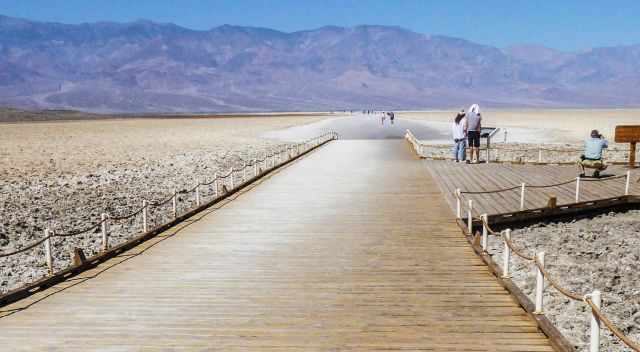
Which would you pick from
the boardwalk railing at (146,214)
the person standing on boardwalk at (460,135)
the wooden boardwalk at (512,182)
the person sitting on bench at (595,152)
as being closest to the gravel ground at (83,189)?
the boardwalk railing at (146,214)

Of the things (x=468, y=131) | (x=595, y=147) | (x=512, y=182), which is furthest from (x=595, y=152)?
(x=468, y=131)

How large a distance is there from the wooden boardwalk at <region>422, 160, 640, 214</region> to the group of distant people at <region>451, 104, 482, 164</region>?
0.60 m

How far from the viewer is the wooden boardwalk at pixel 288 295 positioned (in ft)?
22.7

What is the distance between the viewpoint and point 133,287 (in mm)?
8789

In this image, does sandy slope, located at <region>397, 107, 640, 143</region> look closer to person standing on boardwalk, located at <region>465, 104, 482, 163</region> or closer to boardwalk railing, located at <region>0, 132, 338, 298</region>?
person standing on boardwalk, located at <region>465, 104, 482, 163</region>

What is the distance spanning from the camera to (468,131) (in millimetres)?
23531

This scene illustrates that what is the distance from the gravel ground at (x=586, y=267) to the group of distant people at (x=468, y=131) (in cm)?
779

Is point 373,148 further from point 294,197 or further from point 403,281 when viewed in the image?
point 403,281

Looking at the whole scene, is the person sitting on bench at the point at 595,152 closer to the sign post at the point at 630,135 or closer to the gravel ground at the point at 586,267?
the gravel ground at the point at 586,267

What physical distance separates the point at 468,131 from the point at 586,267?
37.8ft

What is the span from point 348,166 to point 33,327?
58.2 ft

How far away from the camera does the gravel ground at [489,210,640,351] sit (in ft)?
31.9

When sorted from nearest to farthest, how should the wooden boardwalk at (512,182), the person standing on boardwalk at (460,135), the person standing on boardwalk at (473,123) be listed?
1. the wooden boardwalk at (512,182)
2. the person standing on boardwalk at (473,123)
3. the person standing on boardwalk at (460,135)

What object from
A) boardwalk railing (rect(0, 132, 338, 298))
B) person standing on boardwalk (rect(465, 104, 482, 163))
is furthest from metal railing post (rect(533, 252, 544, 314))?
person standing on boardwalk (rect(465, 104, 482, 163))
